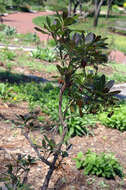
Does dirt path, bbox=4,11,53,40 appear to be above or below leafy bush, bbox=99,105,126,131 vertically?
below

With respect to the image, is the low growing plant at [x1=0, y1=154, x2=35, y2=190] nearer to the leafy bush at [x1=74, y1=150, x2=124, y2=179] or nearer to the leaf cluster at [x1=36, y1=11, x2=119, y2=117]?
the leaf cluster at [x1=36, y1=11, x2=119, y2=117]

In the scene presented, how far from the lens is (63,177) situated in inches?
116

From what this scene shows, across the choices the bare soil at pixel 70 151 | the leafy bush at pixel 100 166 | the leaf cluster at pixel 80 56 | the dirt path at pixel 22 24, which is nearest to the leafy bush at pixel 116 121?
the bare soil at pixel 70 151

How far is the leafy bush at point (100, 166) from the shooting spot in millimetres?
3012

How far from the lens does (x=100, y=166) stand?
3027 millimetres

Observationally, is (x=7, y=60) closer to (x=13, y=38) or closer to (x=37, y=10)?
(x=13, y=38)

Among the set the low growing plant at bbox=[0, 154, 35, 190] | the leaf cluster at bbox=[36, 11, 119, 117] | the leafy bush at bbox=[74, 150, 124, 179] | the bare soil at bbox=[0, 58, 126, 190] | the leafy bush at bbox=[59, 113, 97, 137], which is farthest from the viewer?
the leafy bush at bbox=[59, 113, 97, 137]

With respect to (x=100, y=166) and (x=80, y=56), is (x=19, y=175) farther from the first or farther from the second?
(x=100, y=166)

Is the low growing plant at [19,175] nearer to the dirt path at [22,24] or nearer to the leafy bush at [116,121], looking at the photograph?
the leafy bush at [116,121]

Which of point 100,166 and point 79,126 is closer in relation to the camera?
point 100,166

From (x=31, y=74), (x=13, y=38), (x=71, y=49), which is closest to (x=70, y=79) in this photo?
(x=71, y=49)

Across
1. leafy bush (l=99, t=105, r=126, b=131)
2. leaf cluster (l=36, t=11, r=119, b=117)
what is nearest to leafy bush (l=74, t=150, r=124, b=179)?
leafy bush (l=99, t=105, r=126, b=131)

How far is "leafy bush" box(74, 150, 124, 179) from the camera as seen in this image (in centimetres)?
Answer: 301

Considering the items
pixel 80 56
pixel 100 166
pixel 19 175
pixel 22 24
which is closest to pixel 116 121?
pixel 100 166
